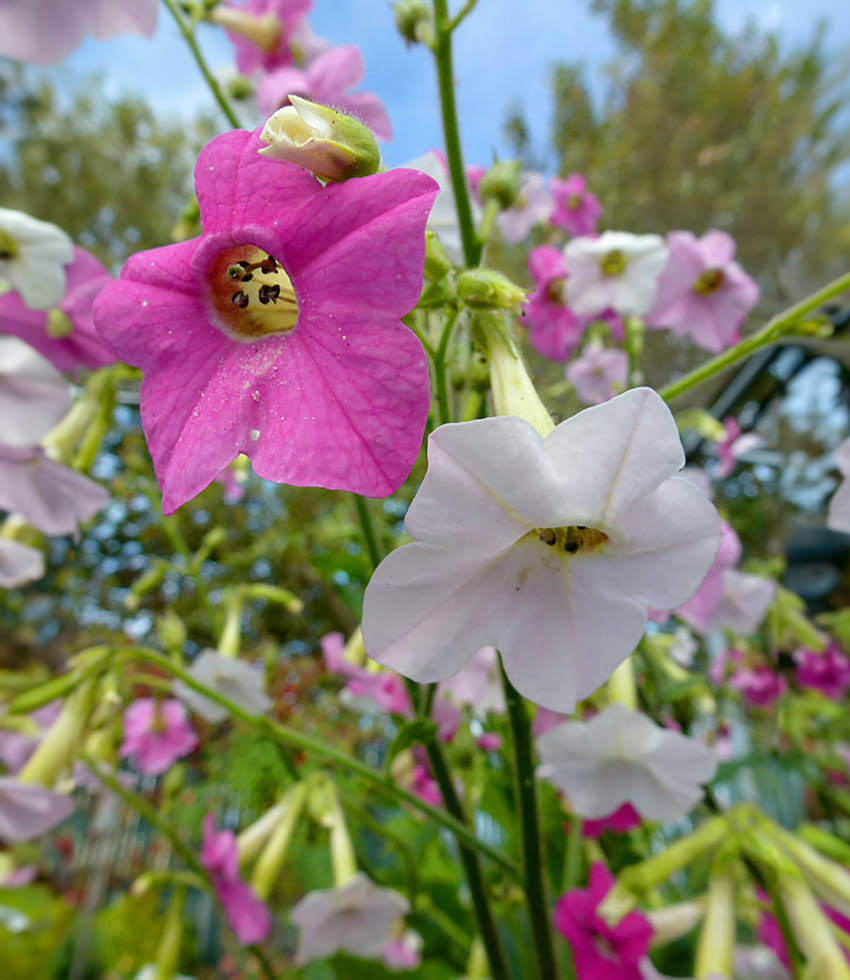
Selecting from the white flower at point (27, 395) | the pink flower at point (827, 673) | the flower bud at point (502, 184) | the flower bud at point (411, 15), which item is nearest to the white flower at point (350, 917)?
the white flower at point (27, 395)

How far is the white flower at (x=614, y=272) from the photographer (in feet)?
2.15

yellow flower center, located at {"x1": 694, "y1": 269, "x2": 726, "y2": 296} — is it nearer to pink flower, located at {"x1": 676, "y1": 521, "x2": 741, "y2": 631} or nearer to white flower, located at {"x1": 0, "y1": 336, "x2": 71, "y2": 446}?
pink flower, located at {"x1": 676, "y1": 521, "x2": 741, "y2": 631}

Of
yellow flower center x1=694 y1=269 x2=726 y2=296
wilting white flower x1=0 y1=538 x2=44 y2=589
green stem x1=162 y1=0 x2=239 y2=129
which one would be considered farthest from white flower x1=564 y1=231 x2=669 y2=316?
wilting white flower x1=0 y1=538 x2=44 y2=589

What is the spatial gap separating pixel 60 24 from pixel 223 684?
52 cm

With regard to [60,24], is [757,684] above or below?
below

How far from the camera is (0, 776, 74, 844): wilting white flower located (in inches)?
17.3

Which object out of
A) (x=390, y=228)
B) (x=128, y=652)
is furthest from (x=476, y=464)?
(x=128, y=652)

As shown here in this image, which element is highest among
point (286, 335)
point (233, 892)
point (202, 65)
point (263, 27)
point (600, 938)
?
point (263, 27)

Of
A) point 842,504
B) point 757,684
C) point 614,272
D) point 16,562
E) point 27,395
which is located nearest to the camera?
point 842,504

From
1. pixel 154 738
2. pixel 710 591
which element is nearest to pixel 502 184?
pixel 710 591

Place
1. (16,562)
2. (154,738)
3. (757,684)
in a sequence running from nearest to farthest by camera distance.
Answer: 1. (16,562)
2. (154,738)
3. (757,684)

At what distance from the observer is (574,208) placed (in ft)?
3.06

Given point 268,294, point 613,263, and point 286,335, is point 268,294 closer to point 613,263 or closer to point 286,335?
point 286,335

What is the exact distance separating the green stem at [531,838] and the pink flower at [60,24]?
0.43m
